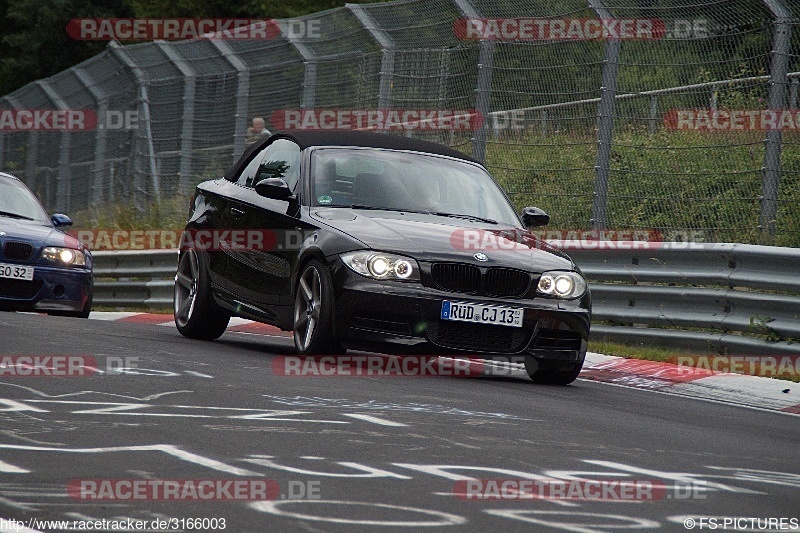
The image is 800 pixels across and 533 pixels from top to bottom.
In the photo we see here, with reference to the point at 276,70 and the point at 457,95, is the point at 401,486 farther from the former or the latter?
the point at 276,70

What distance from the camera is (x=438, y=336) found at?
9.80 meters

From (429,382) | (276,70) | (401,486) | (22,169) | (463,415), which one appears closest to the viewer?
(401,486)

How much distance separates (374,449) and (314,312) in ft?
12.5

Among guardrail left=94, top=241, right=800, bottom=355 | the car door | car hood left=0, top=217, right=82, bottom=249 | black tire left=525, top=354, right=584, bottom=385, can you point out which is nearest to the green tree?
car hood left=0, top=217, right=82, bottom=249

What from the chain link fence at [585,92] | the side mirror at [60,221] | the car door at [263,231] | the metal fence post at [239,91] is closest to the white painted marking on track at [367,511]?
the car door at [263,231]

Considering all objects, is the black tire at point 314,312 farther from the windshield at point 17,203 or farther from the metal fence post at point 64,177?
the metal fence post at point 64,177

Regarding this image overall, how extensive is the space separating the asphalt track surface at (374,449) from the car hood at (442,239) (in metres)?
0.79

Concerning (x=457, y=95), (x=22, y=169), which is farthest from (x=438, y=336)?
(x=22, y=169)

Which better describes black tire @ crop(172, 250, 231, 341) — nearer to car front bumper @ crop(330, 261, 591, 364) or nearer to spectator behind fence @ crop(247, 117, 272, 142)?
car front bumper @ crop(330, 261, 591, 364)

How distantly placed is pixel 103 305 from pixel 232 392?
12.8 m

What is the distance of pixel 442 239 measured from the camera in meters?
10.1

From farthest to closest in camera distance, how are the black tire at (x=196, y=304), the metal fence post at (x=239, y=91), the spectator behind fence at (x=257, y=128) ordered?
the metal fence post at (x=239, y=91)
the spectator behind fence at (x=257, y=128)
the black tire at (x=196, y=304)

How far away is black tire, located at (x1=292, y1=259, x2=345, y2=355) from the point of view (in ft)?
32.6

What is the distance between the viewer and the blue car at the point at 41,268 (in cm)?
1501
